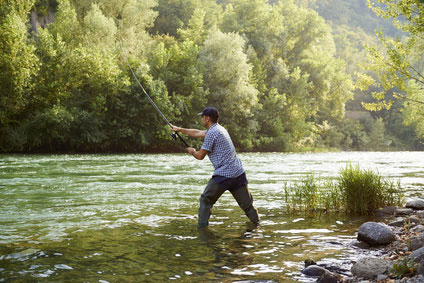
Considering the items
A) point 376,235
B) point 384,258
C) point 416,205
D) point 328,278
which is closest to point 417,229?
point 376,235

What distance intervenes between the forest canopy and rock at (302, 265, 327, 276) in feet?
49.1

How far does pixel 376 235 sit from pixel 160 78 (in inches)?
1406

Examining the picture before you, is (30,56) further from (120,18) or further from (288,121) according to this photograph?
(288,121)

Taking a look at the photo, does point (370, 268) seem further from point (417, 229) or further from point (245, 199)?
point (245, 199)

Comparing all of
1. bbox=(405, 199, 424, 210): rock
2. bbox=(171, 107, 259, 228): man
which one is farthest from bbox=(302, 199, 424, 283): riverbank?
bbox=(171, 107, 259, 228): man

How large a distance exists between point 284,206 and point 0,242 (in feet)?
19.1

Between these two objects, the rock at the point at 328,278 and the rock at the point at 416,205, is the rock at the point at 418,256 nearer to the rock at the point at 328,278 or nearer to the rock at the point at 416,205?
the rock at the point at 328,278

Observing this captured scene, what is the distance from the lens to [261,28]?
5444 cm

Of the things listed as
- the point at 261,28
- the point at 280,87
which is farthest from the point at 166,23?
the point at 280,87

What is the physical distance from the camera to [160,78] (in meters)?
41.2

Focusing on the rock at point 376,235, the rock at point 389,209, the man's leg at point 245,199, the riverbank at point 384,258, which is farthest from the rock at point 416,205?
the man's leg at point 245,199

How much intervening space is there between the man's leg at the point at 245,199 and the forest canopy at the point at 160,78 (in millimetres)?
12530

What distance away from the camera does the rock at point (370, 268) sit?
4984 mm

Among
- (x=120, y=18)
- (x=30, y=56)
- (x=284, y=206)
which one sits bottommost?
(x=284, y=206)
